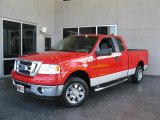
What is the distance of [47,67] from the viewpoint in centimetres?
509

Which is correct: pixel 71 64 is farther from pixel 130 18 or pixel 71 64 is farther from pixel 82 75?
pixel 130 18

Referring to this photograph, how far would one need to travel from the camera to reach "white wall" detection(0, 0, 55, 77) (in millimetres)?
10023

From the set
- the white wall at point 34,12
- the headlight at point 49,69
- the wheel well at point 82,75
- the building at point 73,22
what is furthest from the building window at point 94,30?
the headlight at point 49,69

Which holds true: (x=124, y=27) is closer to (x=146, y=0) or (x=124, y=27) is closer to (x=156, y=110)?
(x=146, y=0)

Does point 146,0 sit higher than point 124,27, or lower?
higher

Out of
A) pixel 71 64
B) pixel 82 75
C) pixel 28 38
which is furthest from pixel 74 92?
pixel 28 38

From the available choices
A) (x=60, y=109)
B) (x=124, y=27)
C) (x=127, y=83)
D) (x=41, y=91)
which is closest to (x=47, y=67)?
(x=41, y=91)

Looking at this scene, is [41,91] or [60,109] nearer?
[41,91]

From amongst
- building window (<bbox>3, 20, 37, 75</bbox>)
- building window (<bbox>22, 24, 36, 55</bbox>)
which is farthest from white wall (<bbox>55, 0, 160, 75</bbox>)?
building window (<bbox>3, 20, 37, 75</bbox>)

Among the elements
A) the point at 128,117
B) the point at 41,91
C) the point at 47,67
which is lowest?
the point at 128,117

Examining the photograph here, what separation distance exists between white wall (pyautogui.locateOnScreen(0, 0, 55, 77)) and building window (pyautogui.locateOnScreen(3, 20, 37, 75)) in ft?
1.13

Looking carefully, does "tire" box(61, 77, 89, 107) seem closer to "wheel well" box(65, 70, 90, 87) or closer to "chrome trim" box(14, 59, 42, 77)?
"wheel well" box(65, 70, 90, 87)

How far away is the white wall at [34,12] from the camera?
1002cm

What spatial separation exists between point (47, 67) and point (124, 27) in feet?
25.1
